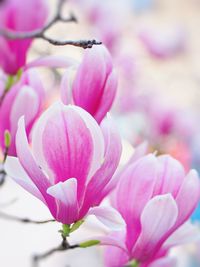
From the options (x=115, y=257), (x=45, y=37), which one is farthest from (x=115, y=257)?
(x=45, y=37)

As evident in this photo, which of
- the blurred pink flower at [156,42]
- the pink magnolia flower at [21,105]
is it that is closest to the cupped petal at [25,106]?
the pink magnolia flower at [21,105]

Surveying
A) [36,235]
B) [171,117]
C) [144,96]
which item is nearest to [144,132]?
[171,117]

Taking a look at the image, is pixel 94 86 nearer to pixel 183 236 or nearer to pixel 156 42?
pixel 183 236

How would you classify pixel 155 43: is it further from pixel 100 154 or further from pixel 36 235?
pixel 100 154

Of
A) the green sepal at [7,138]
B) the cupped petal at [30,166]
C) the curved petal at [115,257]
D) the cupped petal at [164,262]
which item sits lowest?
the curved petal at [115,257]

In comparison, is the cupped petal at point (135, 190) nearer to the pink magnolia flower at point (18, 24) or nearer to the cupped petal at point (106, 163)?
the cupped petal at point (106, 163)

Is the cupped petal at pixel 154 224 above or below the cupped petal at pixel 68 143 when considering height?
below

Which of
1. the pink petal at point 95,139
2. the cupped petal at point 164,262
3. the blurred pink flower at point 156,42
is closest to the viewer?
the pink petal at point 95,139
